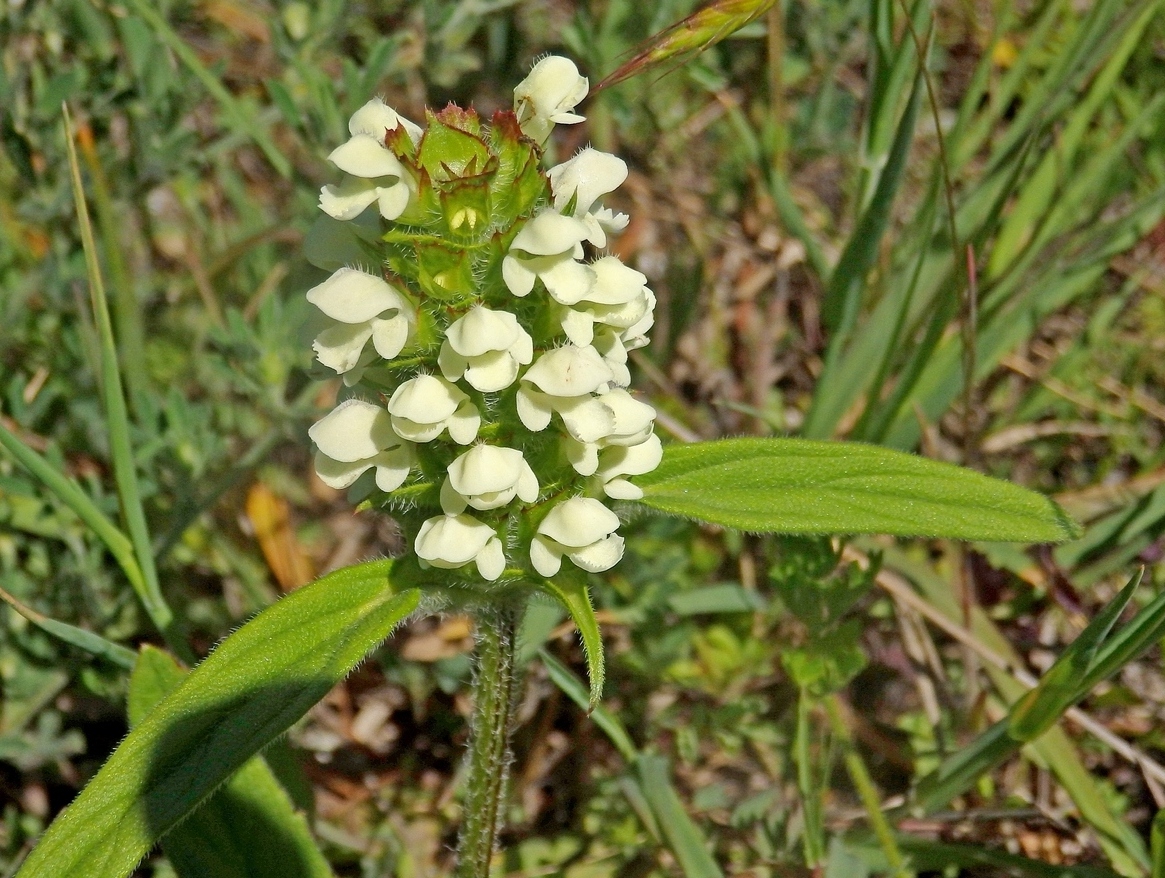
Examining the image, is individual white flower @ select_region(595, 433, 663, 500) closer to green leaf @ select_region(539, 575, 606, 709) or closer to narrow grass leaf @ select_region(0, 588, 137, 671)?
green leaf @ select_region(539, 575, 606, 709)

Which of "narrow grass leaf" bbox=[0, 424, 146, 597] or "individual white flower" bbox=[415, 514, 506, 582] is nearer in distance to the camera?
"individual white flower" bbox=[415, 514, 506, 582]

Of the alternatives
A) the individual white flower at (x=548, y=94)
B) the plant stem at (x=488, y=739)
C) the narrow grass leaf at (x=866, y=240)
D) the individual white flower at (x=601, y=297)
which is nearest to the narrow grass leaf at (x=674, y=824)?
the plant stem at (x=488, y=739)

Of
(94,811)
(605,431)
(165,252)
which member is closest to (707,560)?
(605,431)

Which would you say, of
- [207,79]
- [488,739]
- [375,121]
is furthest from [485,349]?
[207,79]

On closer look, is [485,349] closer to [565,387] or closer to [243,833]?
[565,387]

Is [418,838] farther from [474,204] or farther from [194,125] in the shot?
[194,125]

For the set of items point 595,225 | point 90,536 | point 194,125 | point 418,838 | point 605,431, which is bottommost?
point 418,838

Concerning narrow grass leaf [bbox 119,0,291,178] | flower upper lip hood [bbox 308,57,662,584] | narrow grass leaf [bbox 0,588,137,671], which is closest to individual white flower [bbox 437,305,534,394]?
flower upper lip hood [bbox 308,57,662,584]
